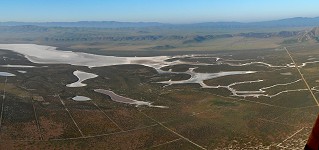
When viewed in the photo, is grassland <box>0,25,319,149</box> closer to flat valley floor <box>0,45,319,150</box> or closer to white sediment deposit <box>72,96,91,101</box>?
flat valley floor <box>0,45,319,150</box>

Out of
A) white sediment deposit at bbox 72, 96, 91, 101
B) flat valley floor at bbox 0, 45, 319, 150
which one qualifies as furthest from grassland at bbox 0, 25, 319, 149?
white sediment deposit at bbox 72, 96, 91, 101

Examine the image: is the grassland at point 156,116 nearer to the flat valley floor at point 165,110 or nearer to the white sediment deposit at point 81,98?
the flat valley floor at point 165,110

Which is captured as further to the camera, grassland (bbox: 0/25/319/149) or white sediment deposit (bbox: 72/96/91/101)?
white sediment deposit (bbox: 72/96/91/101)

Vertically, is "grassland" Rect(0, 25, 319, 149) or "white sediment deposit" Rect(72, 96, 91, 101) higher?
"grassland" Rect(0, 25, 319, 149)

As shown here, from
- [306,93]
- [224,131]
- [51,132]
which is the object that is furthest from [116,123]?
[306,93]

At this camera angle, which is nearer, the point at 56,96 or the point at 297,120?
the point at 297,120

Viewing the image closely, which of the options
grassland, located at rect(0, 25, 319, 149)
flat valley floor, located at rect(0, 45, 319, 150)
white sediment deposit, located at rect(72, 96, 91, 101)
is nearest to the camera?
grassland, located at rect(0, 25, 319, 149)

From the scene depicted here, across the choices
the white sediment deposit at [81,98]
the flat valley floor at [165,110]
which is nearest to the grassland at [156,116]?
the flat valley floor at [165,110]

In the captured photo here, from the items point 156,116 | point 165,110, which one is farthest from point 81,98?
point 156,116

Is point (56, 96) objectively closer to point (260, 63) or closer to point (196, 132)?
point (196, 132)

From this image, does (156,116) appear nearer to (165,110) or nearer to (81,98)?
(165,110)

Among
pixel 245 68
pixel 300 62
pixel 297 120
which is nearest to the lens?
pixel 297 120
